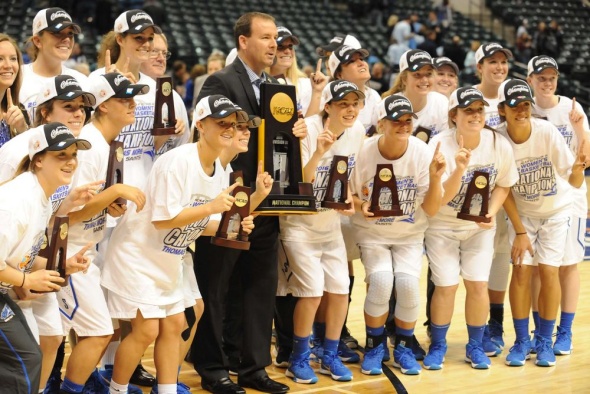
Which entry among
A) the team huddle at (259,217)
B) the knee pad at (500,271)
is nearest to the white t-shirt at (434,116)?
the team huddle at (259,217)

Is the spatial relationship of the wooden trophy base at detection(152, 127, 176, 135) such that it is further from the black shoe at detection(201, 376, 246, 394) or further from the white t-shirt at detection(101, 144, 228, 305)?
the black shoe at detection(201, 376, 246, 394)

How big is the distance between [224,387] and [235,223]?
1.14m

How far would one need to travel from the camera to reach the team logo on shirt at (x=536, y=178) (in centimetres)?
705

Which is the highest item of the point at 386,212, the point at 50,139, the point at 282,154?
the point at 50,139

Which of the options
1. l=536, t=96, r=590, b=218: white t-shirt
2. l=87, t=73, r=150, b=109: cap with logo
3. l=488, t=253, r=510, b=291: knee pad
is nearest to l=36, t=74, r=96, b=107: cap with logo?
l=87, t=73, r=150, b=109: cap with logo

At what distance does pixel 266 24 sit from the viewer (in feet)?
20.4

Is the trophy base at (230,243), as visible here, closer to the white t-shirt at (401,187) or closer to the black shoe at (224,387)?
the black shoe at (224,387)

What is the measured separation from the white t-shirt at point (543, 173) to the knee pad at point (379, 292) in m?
1.24

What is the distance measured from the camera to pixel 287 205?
5.98m

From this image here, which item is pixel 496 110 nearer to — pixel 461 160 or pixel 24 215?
pixel 461 160

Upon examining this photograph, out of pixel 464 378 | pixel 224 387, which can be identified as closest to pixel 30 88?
pixel 224 387

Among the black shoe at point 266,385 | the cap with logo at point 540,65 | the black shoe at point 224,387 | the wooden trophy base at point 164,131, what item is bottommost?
the black shoe at point 266,385

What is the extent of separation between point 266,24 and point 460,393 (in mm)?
2592

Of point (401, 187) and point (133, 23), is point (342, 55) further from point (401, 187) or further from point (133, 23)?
point (133, 23)
